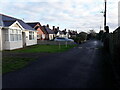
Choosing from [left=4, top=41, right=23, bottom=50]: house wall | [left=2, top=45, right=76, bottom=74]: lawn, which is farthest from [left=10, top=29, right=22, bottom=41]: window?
[left=2, top=45, right=76, bottom=74]: lawn

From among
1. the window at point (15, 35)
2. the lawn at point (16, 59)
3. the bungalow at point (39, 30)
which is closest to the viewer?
the lawn at point (16, 59)

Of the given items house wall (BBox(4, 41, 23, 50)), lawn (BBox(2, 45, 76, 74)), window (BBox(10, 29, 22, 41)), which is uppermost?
window (BBox(10, 29, 22, 41))

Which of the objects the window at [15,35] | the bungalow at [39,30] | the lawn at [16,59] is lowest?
the lawn at [16,59]

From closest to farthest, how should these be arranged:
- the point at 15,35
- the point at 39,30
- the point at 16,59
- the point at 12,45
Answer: the point at 16,59, the point at 12,45, the point at 15,35, the point at 39,30

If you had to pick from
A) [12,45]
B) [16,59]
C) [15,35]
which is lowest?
[16,59]

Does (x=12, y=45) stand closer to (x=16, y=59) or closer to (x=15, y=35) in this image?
(x=15, y=35)

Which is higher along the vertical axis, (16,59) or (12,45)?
A: (12,45)

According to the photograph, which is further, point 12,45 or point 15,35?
point 15,35

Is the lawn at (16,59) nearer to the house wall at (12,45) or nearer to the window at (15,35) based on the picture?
the house wall at (12,45)

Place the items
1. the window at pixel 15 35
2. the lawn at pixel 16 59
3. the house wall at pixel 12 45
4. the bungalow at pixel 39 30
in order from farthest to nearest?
the bungalow at pixel 39 30
the window at pixel 15 35
the house wall at pixel 12 45
the lawn at pixel 16 59

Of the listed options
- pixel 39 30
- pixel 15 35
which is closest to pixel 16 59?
pixel 15 35

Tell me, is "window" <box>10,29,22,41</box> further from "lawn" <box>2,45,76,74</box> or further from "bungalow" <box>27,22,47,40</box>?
"bungalow" <box>27,22,47,40</box>

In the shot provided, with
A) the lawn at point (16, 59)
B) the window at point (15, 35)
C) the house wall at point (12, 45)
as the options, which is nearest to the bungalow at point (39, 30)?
the window at point (15, 35)

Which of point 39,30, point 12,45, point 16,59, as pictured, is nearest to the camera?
point 16,59
